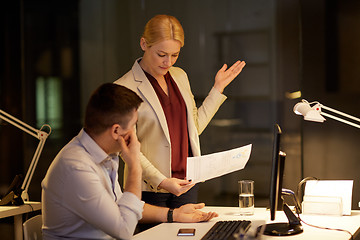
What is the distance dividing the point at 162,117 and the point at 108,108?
2.56 ft

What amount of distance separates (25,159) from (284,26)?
2.49 m

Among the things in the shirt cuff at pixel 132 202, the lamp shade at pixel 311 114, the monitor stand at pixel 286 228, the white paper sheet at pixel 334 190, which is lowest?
the monitor stand at pixel 286 228

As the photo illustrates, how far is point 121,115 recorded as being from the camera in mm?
2166

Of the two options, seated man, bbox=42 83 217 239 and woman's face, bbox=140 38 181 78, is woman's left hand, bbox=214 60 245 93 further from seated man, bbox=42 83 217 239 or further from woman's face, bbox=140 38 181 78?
seated man, bbox=42 83 217 239

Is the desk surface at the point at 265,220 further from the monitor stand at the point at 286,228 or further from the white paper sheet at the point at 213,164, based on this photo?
the white paper sheet at the point at 213,164

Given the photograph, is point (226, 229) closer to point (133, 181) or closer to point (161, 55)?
point (133, 181)

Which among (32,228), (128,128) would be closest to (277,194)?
(128,128)

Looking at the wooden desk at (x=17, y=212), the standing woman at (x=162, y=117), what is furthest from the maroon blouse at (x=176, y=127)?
the wooden desk at (x=17, y=212)

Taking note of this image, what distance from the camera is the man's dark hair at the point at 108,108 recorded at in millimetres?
2150

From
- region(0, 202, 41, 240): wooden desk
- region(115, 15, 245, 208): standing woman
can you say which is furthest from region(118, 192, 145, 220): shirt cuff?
region(0, 202, 41, 240): wooden desk

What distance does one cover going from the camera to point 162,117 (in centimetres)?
291

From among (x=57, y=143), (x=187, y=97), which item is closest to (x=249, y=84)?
(x=187, y=97)

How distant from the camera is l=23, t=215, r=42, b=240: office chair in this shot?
7.78 ft

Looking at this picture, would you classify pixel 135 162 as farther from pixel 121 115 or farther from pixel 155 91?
pixel 155 91
